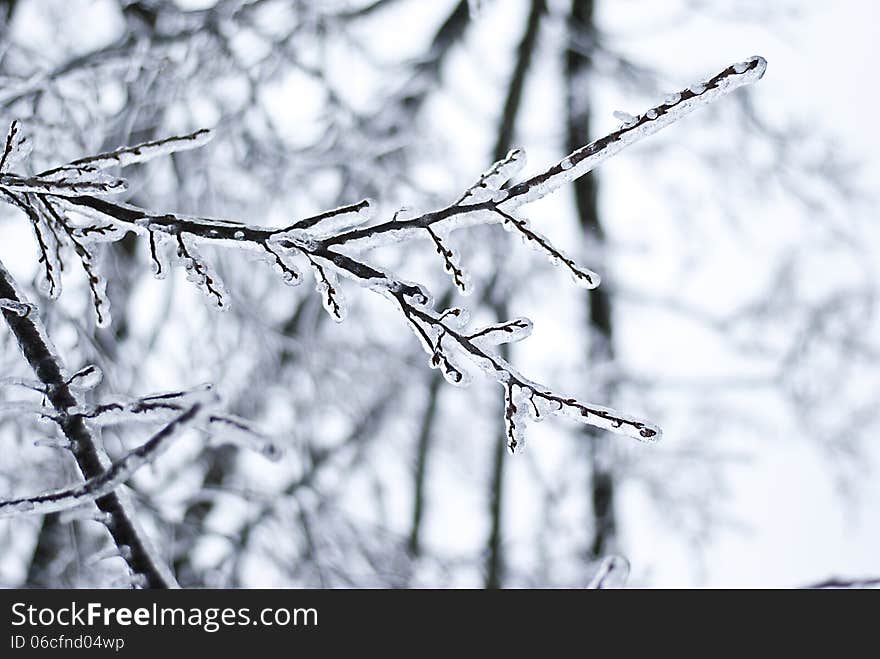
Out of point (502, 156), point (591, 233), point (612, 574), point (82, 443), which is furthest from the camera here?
point (591, 233)

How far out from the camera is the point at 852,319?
20.7 feet

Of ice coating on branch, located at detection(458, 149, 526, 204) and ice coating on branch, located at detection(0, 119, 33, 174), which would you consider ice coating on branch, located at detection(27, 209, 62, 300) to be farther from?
ice coating on branch, located at detection(458, 149, 526, 204)

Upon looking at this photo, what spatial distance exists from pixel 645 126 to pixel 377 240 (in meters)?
0.37

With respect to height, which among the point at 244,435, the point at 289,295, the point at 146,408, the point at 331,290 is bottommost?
the point at 244,435

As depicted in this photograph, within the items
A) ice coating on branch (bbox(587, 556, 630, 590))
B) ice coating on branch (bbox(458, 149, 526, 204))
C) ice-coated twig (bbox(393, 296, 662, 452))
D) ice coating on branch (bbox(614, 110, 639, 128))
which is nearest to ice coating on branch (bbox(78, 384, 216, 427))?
ice-coated twig (bbox(393, 296, 662, 452))

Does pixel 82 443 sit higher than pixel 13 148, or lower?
lower

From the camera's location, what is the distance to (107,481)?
924 mm

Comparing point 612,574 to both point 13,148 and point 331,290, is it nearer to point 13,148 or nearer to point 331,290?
point 331,290

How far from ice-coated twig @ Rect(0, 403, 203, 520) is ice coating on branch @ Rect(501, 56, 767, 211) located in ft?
1.67

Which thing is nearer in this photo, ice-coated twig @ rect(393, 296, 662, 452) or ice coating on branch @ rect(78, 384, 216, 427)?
ice coating on branch @ rect(78, 384, 216, 427)

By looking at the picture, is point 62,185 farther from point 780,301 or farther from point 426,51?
point 780,301

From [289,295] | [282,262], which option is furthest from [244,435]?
[289,295]

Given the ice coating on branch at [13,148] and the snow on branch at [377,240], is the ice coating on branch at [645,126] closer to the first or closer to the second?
the snow on branch at [377,240]

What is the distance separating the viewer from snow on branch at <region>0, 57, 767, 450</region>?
1.06 m
